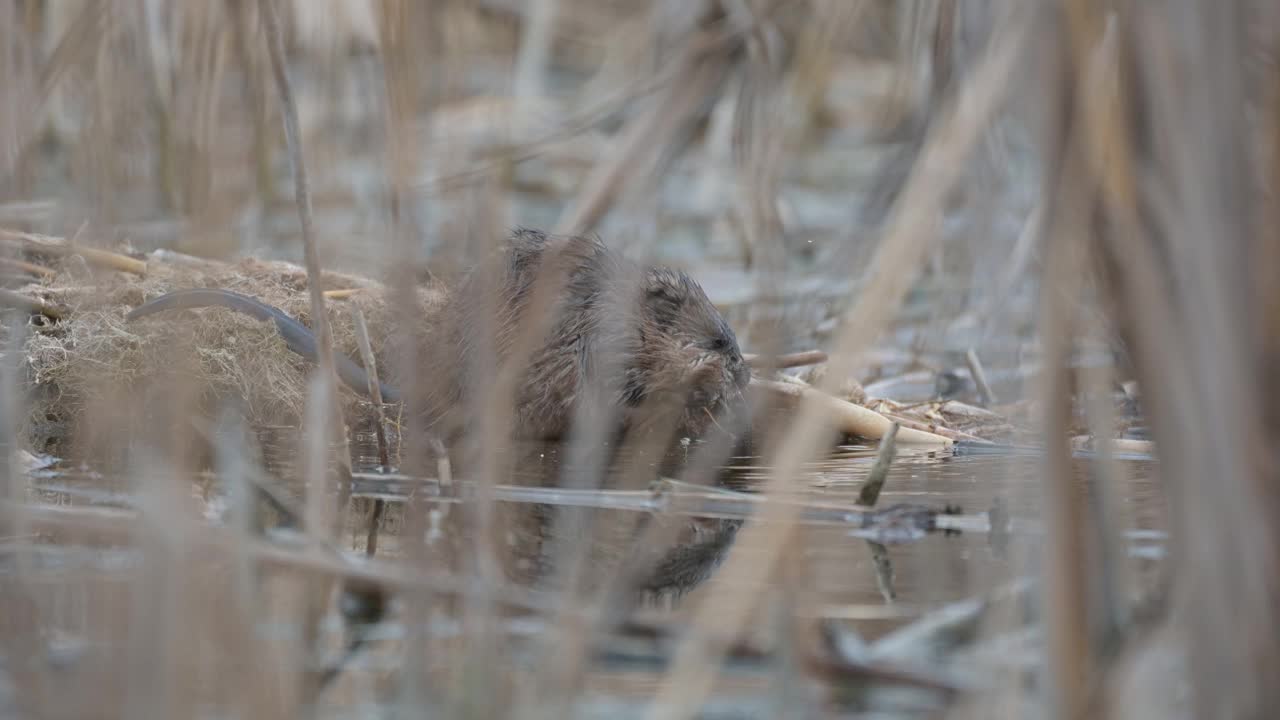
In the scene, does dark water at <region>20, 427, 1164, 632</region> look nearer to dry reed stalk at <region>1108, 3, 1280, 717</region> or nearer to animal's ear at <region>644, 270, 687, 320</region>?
dry reed stalk at <region>1108, 3, 1280, 717</region>

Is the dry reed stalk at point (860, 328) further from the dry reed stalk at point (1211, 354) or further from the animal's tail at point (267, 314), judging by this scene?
the animal's tail at point (267, 314)

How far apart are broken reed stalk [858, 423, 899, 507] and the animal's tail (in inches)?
61.6

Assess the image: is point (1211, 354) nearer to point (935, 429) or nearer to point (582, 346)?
point (935, 429)

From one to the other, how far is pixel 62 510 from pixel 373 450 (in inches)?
67.7

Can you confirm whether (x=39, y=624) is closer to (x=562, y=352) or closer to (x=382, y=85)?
(x=382, y=85)

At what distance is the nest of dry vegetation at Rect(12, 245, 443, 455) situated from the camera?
4188 mm

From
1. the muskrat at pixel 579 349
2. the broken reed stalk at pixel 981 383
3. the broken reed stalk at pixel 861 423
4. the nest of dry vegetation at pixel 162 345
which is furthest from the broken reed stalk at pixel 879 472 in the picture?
the broken reed stalk at pixel 981 383

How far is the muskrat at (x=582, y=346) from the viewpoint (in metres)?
4.30

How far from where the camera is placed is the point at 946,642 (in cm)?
223

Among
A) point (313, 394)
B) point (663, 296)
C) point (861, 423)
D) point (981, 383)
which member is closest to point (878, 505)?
point (861, 423)

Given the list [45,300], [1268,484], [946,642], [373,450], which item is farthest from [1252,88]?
[45,300]

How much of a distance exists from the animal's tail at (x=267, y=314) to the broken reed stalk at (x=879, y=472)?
156cm

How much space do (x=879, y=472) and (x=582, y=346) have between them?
1.57 m

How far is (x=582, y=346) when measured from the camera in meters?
4.51
